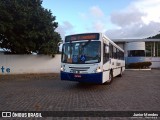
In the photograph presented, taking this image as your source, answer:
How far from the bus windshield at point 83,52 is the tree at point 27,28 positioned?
9643 mm

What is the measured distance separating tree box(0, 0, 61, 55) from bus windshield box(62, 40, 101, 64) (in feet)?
31.6

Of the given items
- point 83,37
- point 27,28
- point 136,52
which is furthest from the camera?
point 136,52

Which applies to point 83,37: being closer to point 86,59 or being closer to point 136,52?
point 86,59

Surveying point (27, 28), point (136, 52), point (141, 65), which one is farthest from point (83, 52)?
point (136, 52)

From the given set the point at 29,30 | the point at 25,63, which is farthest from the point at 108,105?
the point at 25,63

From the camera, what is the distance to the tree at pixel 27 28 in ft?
75.0

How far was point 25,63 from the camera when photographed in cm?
2712

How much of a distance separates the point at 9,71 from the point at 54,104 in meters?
18.2

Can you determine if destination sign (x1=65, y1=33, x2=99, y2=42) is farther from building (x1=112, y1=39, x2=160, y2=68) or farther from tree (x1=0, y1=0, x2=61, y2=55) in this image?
building (x1=112, y1=39, x2=160, y2=68)

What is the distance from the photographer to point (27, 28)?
2403 centimetres

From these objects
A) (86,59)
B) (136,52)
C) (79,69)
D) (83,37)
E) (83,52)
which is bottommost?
(79,69)

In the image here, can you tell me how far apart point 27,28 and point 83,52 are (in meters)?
11.5

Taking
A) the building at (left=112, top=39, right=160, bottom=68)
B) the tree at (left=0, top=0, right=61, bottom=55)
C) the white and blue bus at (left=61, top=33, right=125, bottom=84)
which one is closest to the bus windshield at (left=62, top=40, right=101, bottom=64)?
the white and blue bus at (left=61, top=33, right=125, bottom=84)

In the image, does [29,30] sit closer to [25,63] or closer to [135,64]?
[25,63]
